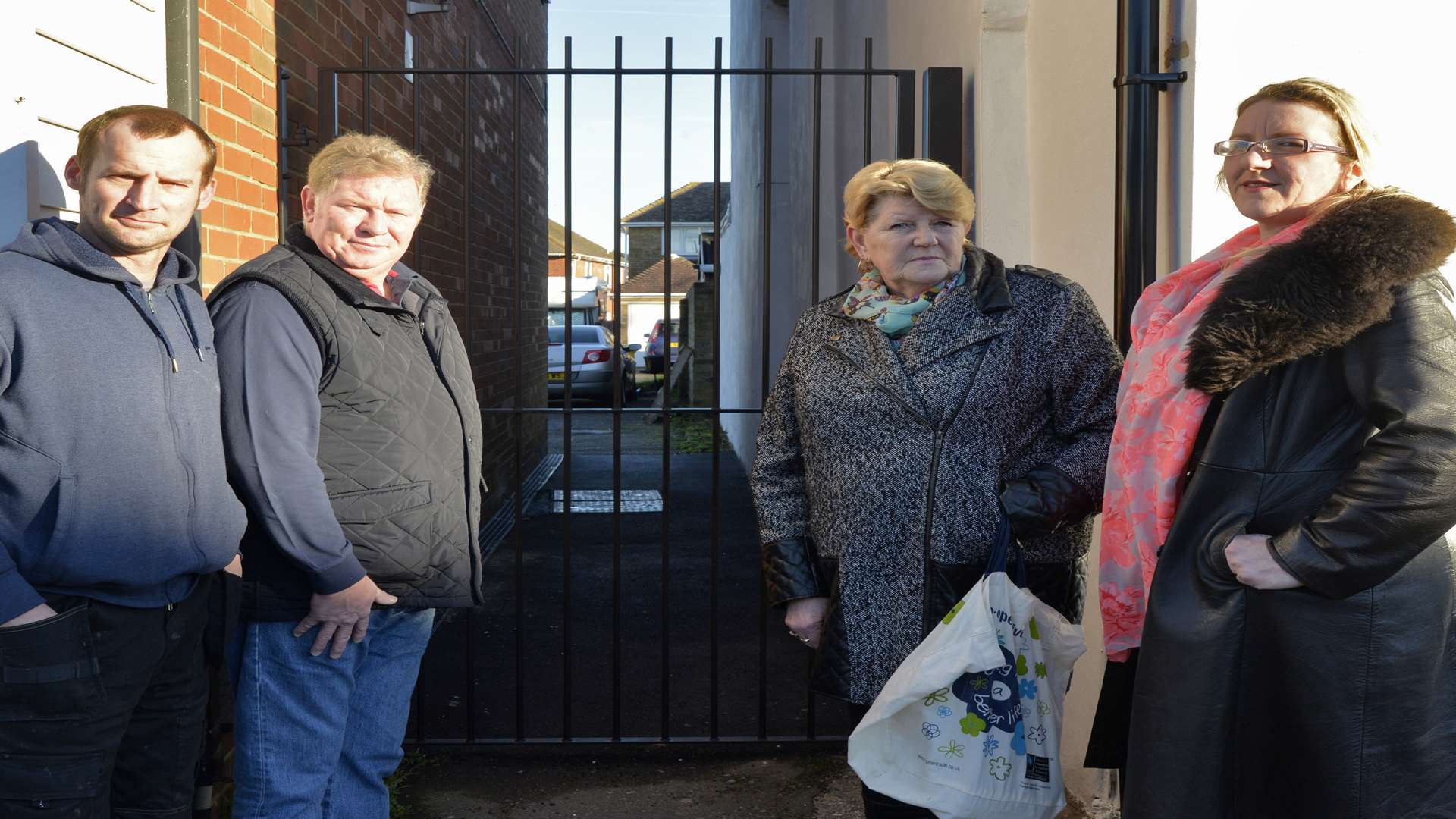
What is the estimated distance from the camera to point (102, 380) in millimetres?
1839

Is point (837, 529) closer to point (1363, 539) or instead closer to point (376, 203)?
point (1363, 539)

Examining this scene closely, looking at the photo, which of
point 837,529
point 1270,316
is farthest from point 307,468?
point 1270,316

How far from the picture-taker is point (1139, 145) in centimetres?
266

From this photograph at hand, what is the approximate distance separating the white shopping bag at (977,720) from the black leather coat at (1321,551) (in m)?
0.21

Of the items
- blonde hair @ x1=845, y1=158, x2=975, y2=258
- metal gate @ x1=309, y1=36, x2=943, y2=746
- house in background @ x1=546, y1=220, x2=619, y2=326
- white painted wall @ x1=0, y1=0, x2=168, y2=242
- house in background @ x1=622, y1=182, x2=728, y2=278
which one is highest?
house in background @ x1=622, y1=182, x2=728, y2=278

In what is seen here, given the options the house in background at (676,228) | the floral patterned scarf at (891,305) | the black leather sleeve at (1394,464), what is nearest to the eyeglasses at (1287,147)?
the black leather sleeve at (1394,464)

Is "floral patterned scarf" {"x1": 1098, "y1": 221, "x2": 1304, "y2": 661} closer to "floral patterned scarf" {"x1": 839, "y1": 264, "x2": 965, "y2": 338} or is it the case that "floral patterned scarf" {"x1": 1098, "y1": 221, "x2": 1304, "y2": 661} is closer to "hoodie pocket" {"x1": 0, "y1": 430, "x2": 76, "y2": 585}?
"floral patterned scarf" {"x1": 839, "y1": 264, "x2": 965, "y2": 338}

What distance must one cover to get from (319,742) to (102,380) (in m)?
0.81

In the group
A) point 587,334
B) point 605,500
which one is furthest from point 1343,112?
point 587,334

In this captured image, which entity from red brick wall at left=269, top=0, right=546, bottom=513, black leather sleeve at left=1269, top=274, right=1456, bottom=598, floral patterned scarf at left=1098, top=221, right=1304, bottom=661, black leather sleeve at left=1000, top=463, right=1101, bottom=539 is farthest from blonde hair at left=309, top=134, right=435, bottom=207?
black leather sleeve at left=1269, top=274, right=1456, bottom=598

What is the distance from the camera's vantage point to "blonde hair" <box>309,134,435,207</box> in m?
2.21

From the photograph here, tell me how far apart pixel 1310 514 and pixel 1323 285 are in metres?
0.35

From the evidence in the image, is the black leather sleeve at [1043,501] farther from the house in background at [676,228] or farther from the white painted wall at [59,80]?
the house in background at [676,228]

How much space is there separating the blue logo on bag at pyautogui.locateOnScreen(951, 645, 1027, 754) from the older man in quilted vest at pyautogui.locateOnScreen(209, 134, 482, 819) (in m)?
1.04
